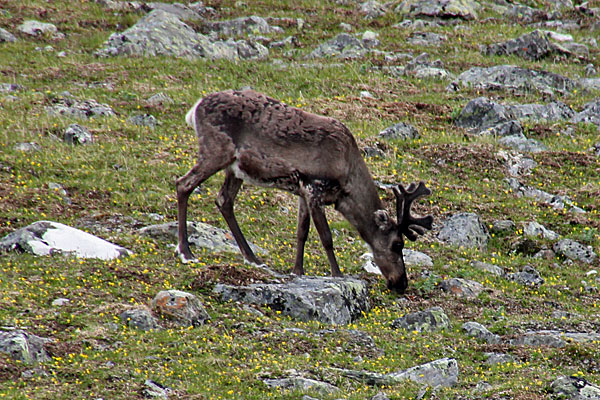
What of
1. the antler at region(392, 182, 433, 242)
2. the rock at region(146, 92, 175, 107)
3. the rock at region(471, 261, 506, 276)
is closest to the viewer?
the antler at region(392, 182, 433, 242)

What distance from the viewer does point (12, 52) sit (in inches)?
1002

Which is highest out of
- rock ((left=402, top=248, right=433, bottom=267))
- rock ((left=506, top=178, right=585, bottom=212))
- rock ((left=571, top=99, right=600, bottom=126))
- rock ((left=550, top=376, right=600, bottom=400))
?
rock ((left=550, top=376, right=600, bottom=400))

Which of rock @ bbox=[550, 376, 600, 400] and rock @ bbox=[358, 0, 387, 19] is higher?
rock @ bbox=[550, 376, 600, 400]

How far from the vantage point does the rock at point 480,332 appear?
36.8 feet

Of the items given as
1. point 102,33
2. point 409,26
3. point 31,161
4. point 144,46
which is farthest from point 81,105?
point 409,26

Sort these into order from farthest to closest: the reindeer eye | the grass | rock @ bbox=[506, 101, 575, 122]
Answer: rock @ bbox=[506, 101, 575, 122] → the reindeer eye → the grass

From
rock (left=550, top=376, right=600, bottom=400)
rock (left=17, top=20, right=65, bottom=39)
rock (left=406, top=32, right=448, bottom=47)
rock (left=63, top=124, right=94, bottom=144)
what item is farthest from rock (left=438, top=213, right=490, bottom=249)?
rock (left=17, top=20, right=65, bottom=39)

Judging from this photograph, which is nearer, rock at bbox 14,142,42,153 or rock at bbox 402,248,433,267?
rock at bbox 402,248,433,267

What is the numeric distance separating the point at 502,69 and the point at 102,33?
1424 cm

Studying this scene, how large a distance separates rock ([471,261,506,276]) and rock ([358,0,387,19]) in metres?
21.6

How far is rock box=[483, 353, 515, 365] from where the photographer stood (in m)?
10.1

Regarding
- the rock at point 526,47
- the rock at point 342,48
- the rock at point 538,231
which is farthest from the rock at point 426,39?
the rock at point 538,231

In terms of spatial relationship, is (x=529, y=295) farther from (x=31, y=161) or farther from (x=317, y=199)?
(x=31, y=161)

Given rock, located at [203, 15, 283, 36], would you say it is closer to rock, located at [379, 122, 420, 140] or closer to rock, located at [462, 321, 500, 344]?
rock, located at [379, 122, 420, 140]
